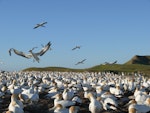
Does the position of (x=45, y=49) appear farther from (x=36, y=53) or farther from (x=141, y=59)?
(x=141, y=59)

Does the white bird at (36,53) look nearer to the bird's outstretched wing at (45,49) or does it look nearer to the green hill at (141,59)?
the bird's outstretched wing at (45,49)

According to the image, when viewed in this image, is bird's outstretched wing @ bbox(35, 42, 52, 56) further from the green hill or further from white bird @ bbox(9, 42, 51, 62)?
the green hill

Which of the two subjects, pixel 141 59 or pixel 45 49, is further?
pixel 141 59

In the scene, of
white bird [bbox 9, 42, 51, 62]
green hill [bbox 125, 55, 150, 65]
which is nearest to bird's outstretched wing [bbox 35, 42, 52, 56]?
white bird [bbox 9, 42, 51, 62]

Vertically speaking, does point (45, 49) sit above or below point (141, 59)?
below

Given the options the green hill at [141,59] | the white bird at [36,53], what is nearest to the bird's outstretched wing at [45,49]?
the white bird at [36,53]

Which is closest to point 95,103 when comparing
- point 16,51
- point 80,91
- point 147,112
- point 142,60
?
point 147,112

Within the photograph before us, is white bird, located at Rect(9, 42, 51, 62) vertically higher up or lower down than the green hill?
lower down

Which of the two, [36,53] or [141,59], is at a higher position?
[141,59]

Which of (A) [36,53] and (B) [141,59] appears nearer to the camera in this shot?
(A) [36,53]

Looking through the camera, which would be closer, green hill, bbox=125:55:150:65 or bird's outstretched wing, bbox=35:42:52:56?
bird's outstretched wing, bbox=35:42:52:56

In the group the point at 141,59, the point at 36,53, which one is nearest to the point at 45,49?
the point at 36,53

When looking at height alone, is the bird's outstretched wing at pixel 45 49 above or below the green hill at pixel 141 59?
below

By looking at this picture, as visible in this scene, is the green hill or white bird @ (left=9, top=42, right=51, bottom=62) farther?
the green hill
